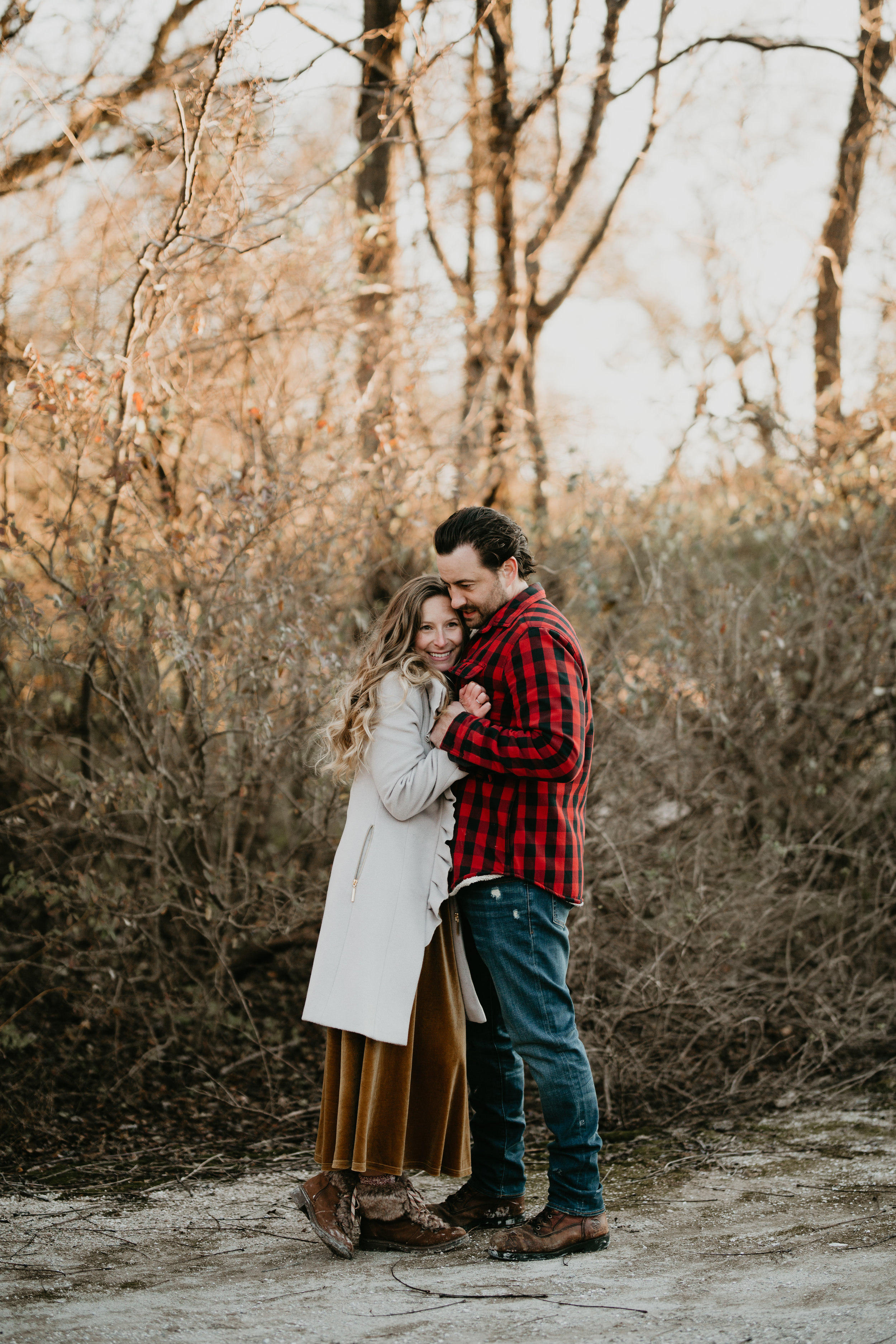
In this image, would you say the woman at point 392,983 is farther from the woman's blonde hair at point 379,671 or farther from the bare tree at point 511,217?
the bare tree at point 511,217

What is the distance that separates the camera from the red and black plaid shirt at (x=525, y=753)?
301cm

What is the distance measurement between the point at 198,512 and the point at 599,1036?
114 inches

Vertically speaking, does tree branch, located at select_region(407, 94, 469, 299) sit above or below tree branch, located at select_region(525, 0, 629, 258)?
below

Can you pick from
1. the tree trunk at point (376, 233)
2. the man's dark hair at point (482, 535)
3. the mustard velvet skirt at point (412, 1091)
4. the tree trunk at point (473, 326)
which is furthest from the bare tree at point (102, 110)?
the mustard velvet skirt at point (412, 1091)

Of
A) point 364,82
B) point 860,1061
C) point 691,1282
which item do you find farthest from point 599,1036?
point 364,82

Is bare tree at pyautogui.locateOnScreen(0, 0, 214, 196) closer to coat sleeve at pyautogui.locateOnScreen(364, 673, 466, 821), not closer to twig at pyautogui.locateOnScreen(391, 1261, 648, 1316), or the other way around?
coat sleeve at pyautogui.locateOnScreen(364, 673, 466, 821)

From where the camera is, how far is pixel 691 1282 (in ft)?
9.45

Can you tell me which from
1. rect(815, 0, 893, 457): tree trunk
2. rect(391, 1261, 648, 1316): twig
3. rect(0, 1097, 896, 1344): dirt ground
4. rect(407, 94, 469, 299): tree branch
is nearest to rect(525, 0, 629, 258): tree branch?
rect(407, 94, 469, 299): tree branch

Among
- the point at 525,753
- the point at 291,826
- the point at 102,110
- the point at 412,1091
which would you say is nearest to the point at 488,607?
the point at 525,753

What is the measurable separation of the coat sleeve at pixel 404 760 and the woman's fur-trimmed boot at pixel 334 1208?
1.01 meters

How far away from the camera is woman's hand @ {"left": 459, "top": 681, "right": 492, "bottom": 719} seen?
122 inches

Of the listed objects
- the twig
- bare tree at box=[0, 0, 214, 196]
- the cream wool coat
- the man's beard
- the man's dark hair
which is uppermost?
bare tree at box=[0, 0, 214, 196]

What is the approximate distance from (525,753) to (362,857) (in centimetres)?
57

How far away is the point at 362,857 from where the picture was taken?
318cm
